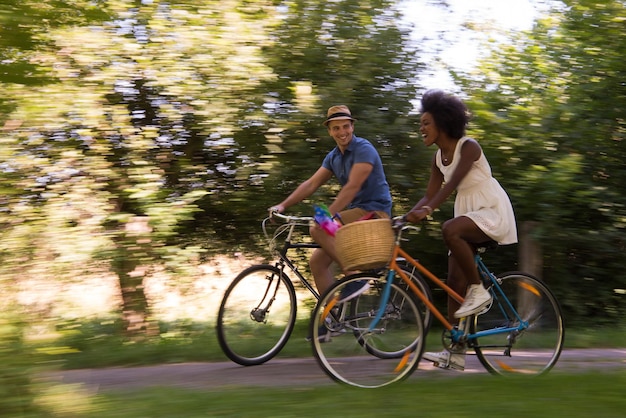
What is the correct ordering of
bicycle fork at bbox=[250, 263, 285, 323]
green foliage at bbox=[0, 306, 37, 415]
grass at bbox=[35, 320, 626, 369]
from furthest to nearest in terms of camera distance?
grass at bbox=[35, 320, 626, 369] < bicycle fork at bbox=[250, 263, 285, 323] < green foliage at bbox=[0, 306, 37, 415]

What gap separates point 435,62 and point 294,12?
1.77 meters

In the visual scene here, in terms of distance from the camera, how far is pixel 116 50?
772 cm

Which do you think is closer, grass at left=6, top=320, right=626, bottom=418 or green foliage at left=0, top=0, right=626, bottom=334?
grass at left=6, top=320, right=626, bottom=418

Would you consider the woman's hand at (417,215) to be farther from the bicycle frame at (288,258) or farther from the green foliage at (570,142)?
the green foliage at (570,142)

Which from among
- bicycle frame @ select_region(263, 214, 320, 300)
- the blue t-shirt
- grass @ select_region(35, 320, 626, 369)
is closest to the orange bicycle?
grass @ select_region(35, 320, 626, 369)

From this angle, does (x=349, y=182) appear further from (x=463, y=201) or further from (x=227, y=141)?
(x=227, y=141)

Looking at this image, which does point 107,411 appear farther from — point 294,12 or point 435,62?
point 435,62

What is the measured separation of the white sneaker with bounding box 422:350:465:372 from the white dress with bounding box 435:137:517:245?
2.79 ft

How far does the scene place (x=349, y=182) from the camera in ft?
19.1

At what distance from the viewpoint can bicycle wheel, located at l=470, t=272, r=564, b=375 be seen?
5508 mm

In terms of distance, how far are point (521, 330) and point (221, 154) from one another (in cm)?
389

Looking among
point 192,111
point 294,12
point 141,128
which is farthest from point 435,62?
point 141,128

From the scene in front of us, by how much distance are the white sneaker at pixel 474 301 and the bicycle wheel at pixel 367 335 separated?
38 centimetres

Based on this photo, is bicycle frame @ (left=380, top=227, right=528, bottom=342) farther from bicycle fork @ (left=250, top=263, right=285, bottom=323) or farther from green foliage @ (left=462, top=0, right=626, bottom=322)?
green foliage @ (left=462, top=0, right=626, bottom=322)
